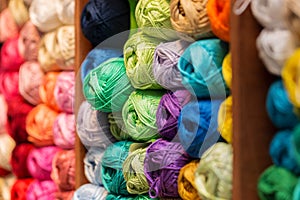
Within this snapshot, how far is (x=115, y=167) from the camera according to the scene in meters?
1.36

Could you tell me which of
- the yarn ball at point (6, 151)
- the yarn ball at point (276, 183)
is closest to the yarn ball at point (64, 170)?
the yarn ball at point (6, 151)

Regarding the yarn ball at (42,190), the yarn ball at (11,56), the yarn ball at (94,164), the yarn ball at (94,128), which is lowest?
the yarn ball at (42,190)

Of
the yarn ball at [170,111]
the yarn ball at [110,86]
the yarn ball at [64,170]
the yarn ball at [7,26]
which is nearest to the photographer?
the yarn ball at [170,111]

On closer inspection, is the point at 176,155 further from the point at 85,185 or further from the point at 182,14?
the point at 85,185

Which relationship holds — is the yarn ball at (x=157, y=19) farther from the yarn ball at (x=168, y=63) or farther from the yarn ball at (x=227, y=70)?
the yarn ball at (x=227, y=70)

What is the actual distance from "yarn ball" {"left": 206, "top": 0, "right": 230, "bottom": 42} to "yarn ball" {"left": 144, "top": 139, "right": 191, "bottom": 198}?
230 millimetres

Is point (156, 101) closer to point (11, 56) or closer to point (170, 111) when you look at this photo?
point (170, 111)

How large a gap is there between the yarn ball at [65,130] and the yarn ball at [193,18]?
0.51 meters

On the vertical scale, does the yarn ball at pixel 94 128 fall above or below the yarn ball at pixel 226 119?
below

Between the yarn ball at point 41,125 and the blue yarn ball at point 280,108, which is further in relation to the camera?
the yarn ball at point 41,125

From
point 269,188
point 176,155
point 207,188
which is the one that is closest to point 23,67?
point 176,155

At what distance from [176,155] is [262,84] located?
0.77 ft

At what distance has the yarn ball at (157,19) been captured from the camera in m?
1.22

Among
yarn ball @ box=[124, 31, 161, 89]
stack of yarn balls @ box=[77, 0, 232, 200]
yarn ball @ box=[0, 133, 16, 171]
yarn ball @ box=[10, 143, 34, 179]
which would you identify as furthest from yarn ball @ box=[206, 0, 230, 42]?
yarn ball @ box=[0, 133, 16, 171]
